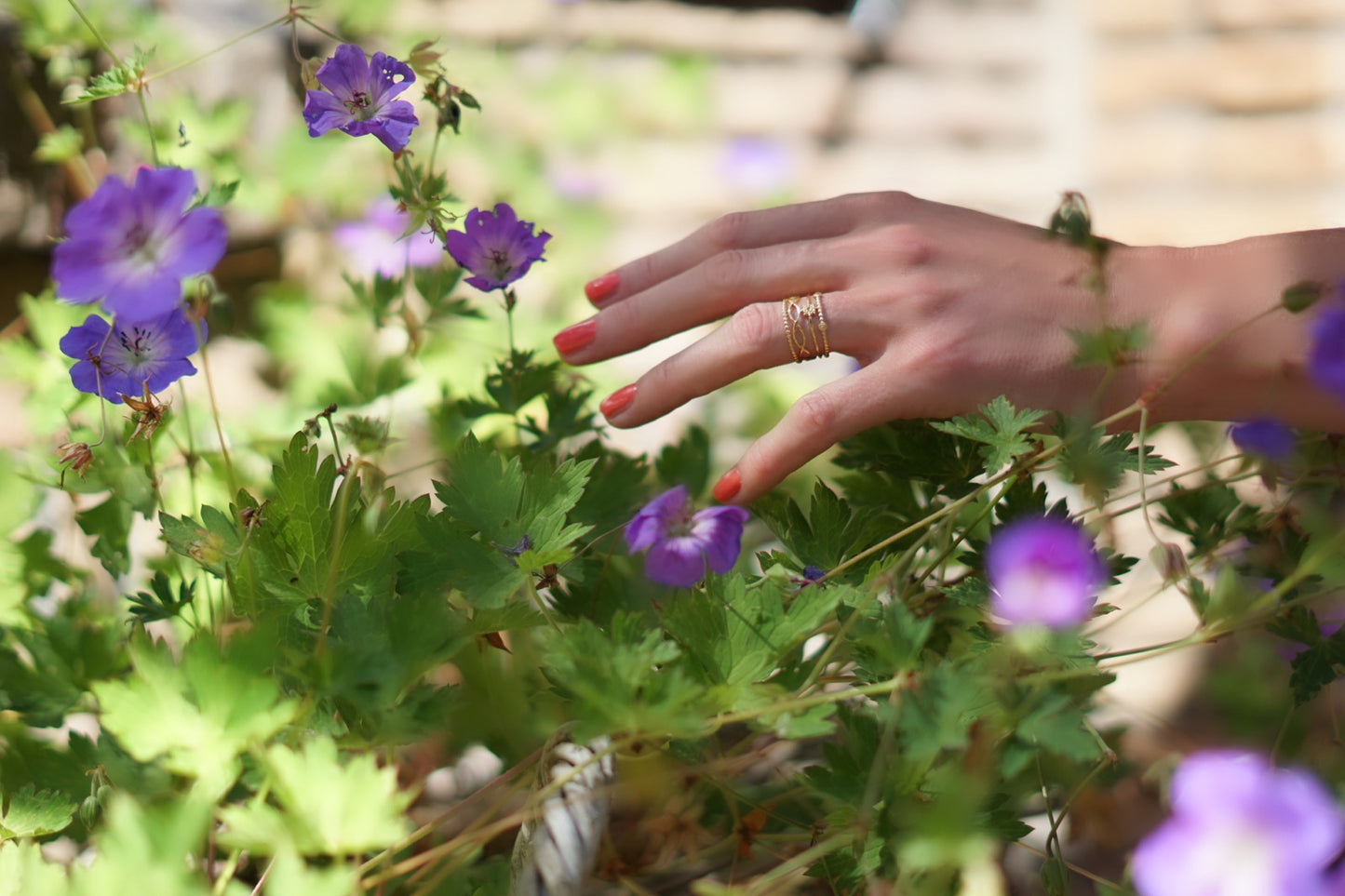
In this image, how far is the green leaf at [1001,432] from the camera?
70 centimetres

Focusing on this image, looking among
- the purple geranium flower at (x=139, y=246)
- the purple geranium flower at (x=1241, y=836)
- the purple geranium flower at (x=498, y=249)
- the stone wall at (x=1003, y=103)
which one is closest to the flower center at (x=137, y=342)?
the purple geranium flower at (x=139, y=246)

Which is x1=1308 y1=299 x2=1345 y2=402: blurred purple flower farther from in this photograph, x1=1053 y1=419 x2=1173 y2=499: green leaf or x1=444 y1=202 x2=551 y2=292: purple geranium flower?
x1=444 y1=202 x2=551 y2=292: purple geranium flower

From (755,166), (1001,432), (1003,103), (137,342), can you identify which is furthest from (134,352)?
(1003,103)

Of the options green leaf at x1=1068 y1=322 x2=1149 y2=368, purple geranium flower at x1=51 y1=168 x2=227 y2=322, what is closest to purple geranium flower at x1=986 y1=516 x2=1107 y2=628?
green leaf at x1=1068 y1=322 x2=1149 y2=368

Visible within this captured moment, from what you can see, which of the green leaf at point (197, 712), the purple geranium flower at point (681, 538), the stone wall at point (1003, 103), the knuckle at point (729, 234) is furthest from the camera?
the stone wall at point (1003, 103)

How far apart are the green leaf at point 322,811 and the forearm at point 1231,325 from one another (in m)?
0.66

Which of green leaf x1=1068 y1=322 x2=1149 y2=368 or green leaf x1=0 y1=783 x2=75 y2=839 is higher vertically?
green leaf x1=1068 y1=322 x2=1149 y2=368

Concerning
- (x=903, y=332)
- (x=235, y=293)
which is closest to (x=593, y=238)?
(x=235, y=293)

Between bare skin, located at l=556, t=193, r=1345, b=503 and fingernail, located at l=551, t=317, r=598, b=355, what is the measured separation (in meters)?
0.01

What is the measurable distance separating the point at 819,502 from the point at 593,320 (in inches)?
11.6

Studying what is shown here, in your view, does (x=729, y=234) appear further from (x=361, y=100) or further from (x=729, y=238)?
(x=361, y=100)

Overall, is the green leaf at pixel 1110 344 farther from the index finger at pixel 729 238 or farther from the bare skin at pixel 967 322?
the index finger at pixel 729 238

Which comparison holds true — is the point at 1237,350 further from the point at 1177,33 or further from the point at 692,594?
the point at 1177,33

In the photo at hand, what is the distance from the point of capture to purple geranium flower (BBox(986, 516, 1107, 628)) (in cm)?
67
